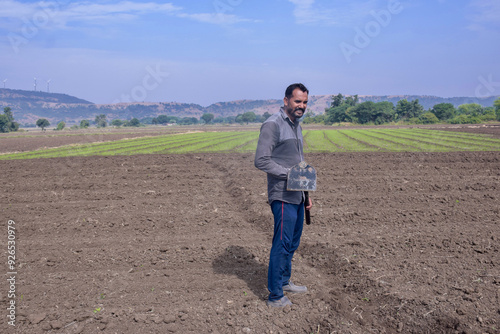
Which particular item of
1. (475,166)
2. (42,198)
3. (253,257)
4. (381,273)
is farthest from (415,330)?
(475,166)

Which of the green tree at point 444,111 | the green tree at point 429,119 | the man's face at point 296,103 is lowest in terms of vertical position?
the man's face at point 296,103

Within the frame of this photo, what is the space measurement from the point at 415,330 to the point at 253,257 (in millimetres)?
2504

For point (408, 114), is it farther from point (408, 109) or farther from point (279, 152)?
point (279, 152)

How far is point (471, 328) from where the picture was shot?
3.66 meters

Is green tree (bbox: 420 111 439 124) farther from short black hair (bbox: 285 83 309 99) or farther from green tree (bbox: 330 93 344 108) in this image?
short black hair (bbox: 285 83 309 99)

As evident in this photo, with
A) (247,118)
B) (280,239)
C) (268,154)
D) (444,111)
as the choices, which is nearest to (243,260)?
(280,239)

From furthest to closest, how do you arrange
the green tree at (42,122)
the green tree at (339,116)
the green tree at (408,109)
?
the green tree at (408,109) < the green tree at (42,122) < the green tree at (339,116)

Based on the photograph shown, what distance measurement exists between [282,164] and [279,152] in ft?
0.43

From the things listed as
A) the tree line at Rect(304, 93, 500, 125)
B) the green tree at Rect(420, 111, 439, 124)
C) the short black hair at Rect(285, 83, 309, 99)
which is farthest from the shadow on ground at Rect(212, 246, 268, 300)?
the green tree at Rect(420, 111, 439, 124)

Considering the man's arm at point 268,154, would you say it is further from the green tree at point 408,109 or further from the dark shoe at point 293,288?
the green tree at point 408,109

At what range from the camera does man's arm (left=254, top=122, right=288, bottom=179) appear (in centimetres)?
382

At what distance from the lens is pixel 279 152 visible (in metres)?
3.99

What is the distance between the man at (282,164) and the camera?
12.6ft

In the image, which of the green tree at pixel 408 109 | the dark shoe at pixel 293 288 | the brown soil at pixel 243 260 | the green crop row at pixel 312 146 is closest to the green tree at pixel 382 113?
the green tree at pixel 408 109
